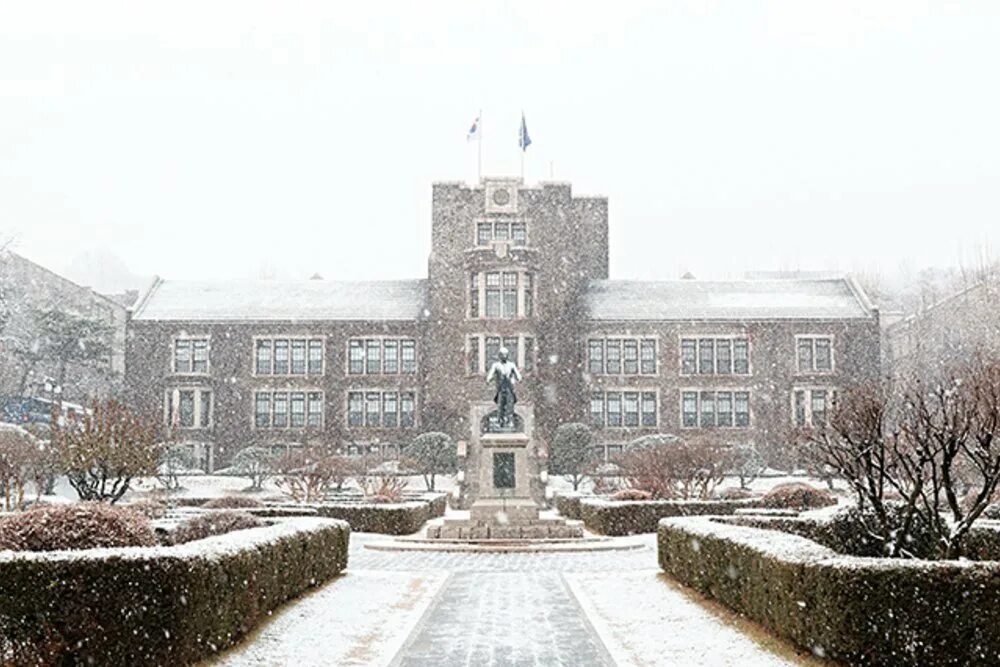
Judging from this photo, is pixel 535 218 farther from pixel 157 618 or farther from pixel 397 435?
pixel 157 618

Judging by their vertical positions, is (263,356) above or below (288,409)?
above

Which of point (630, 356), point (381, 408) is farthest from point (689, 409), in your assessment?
point (381, 408)

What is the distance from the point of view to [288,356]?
199 feet

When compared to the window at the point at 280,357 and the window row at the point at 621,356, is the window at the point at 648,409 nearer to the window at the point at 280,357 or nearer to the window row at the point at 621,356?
the window row at the point at 621,356

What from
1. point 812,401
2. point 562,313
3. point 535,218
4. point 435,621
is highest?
point 535,218

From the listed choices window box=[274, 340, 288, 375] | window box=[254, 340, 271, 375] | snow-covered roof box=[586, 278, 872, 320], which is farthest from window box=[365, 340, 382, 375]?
snow-covered roof box=[586, 278, 872, 320]

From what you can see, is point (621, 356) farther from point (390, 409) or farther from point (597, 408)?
point (390, 409)

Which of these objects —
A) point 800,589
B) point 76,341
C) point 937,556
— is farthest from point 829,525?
point 76,341

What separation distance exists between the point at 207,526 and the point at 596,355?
139 ft

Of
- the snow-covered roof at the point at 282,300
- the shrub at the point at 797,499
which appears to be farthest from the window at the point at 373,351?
the shrub at the point at 797,499

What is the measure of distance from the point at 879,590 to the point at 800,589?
1.13m

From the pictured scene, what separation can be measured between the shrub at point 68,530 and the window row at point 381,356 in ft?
152

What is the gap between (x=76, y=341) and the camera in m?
65.3

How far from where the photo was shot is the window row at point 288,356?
199 feet
